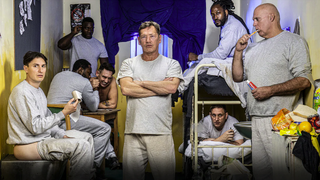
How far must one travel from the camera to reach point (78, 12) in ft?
17.0

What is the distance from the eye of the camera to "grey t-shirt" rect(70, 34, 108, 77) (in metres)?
4.65

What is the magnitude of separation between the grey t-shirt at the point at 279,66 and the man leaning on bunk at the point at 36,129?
58.2 inches

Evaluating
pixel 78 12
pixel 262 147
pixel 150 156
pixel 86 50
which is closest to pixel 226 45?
pixel 262 147

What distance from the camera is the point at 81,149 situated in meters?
2.56

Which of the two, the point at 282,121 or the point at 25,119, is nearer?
the point at 282,121

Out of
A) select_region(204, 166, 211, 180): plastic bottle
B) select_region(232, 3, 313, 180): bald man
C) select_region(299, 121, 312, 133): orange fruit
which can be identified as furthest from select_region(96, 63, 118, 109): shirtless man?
select_region(299, 121, 312, 133): orange fruit

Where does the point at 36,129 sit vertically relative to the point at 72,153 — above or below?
above

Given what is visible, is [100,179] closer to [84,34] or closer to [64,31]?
[84,34]

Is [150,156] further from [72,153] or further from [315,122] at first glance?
[315,122]

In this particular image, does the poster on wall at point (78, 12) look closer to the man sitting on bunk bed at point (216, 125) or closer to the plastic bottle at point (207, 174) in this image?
the man sitting on bunk bed at point (216, 125)

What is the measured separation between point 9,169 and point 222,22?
280 cm

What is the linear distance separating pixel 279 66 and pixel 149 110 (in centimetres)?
100

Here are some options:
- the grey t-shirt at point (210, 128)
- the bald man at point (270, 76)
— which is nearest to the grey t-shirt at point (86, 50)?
the grey t-shirt at point (210, 128)

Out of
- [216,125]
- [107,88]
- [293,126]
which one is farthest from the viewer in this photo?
[107,88]
